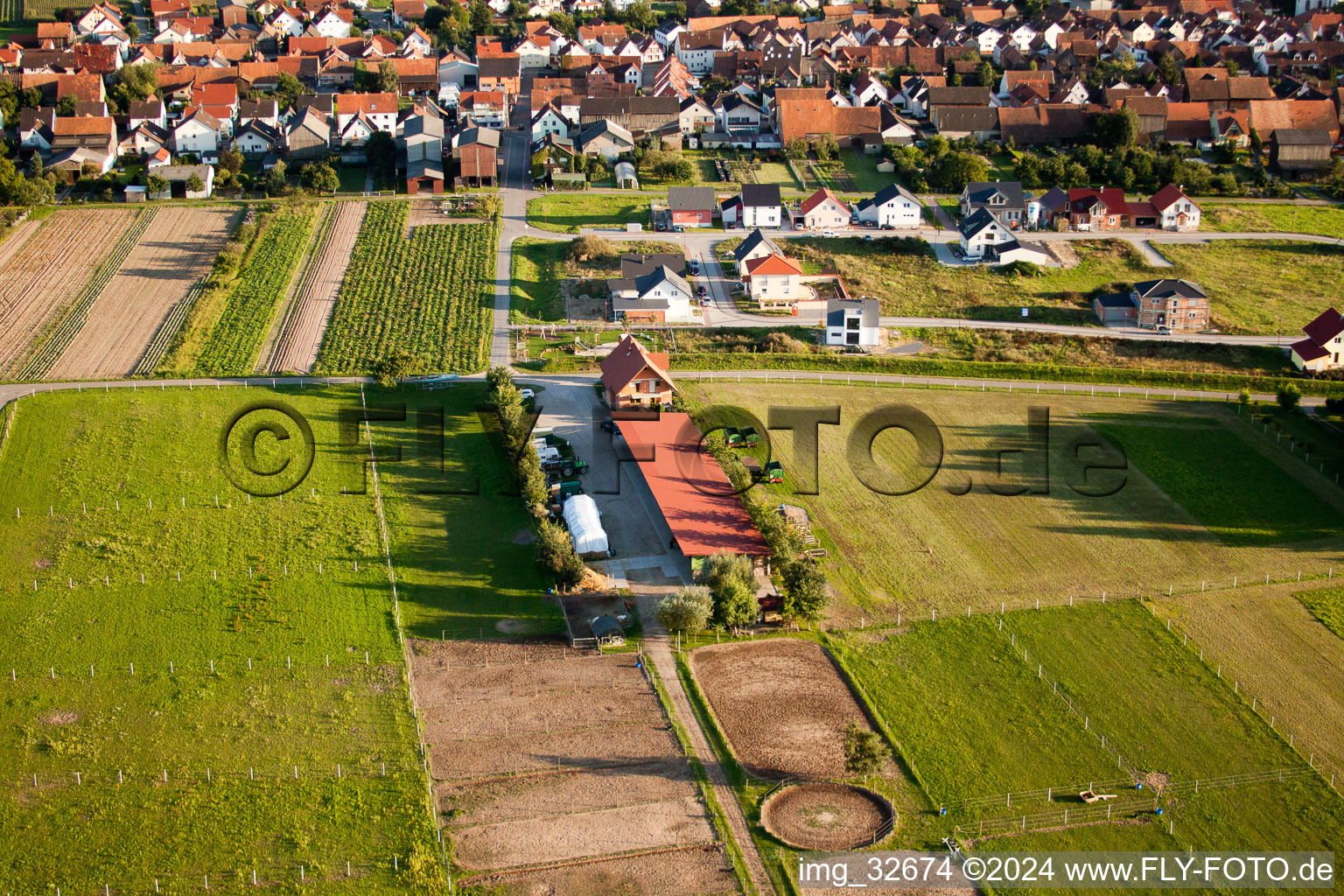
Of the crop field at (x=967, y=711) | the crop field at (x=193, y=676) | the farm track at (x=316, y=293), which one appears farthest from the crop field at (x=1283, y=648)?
the farm track at (x=316, y=293)

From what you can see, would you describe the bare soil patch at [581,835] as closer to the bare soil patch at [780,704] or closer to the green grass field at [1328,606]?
the bare soil patch at [780,704]

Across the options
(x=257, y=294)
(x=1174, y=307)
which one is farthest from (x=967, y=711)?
(x=257, y=294)

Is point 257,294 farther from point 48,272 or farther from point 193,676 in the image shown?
point 193,676

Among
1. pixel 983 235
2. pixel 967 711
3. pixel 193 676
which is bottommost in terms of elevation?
pixel 967 711

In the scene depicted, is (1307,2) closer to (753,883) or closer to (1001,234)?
(1001,234)

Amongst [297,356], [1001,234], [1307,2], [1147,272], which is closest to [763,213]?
[1001,234]
